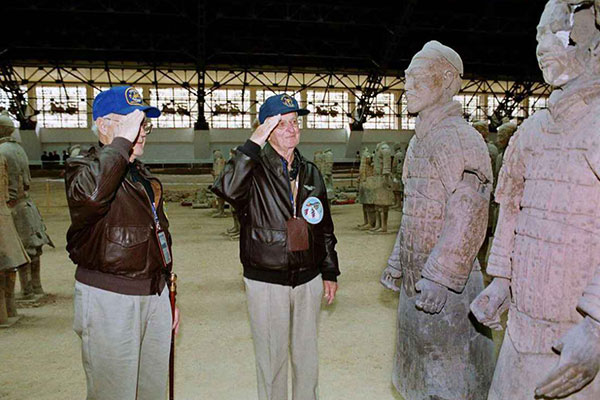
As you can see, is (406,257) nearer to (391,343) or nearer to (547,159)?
(547,159)

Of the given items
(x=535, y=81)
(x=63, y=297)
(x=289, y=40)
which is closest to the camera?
(x=63, y=297)

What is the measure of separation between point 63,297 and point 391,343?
152 inches

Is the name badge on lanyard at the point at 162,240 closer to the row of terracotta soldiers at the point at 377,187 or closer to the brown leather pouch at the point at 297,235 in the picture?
the brown leather pouch at the point at 297,235

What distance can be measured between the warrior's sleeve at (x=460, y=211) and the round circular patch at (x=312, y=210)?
69 cm

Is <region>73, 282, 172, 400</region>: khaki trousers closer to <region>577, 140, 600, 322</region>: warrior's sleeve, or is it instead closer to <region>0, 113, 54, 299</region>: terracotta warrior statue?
<region>577, 140, 600, 322</region>: warrior's sleeve

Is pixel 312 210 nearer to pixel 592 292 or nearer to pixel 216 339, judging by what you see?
pixel 592 292

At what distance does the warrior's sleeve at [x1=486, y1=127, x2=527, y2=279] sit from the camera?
6.51 ft

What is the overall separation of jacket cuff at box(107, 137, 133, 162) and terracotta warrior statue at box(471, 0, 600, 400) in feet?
5.17

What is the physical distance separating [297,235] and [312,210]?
192 mm

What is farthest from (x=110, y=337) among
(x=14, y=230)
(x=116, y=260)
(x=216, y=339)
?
(x=14, y=230)

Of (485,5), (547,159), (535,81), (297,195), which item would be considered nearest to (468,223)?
(547,159)

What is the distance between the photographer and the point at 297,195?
9.71ft

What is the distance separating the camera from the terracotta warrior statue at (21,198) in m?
5.55

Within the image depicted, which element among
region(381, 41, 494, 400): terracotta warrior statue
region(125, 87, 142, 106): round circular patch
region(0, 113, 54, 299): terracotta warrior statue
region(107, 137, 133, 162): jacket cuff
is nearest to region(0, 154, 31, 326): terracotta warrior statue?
region(0, 113, 54, 299): terracotta warrior statue
